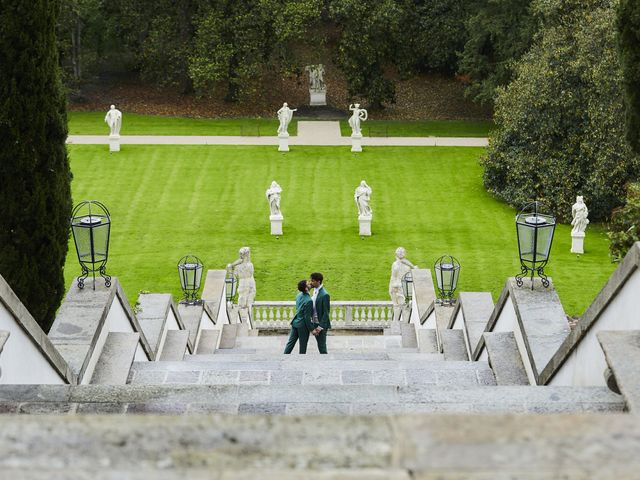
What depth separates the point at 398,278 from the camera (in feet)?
64.8

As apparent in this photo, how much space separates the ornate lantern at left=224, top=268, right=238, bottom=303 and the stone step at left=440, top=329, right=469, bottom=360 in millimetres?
7542

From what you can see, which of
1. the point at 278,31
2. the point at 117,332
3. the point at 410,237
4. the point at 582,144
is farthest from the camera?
the point at 278,31

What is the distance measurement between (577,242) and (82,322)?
1806 centimetres

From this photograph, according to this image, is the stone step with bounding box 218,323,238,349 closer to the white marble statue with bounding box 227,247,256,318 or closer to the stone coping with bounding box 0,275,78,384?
the white marble statue with bounding box 227,247,256,318

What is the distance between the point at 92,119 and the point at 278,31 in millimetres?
7899

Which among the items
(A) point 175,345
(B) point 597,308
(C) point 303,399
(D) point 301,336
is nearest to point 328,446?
(C) point 303,399

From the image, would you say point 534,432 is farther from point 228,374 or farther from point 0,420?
point 228,374

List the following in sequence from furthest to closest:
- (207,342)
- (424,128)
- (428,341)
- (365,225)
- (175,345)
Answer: (424,128) < (365,225) < (207,342) < (428,341) < (175,345)

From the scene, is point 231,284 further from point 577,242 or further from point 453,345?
point 577,242

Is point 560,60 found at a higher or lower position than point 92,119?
higher

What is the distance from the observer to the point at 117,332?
10367mm

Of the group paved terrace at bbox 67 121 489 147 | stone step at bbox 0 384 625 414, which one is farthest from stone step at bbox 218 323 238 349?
paved terrace at bbox 67 121 489 147

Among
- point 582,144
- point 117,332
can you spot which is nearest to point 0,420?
point 117,332

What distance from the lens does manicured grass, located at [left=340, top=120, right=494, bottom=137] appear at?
39.1 metres
